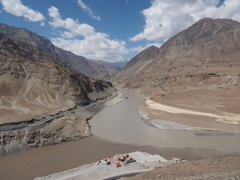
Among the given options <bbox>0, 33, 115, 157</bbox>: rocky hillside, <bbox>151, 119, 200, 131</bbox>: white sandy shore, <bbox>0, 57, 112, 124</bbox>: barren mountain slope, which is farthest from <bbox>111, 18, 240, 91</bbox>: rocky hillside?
<bbox>0, 57, 112, 124</bbox>: barren mountain slope

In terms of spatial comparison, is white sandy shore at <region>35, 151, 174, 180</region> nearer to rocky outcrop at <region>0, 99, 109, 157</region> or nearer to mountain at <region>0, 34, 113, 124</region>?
rocky outcrop at <region>0, 99, 109, 157</region>

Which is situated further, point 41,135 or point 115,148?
point 41,135

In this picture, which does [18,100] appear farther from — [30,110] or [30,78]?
[30,78]

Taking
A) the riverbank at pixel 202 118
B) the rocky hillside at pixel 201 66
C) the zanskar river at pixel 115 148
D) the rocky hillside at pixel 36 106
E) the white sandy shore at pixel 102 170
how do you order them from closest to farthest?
the white sandy shore at pixel 102 170, the zanskar river at pixel 115 148, the rocky hillside at pixel 36 106, the riverbank at pixel 202 118, the rocky hillside at pixel 201 66

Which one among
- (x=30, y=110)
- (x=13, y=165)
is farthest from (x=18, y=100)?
(x=13, y=165)

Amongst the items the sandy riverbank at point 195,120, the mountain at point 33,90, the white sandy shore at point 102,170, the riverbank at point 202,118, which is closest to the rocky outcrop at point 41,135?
the mountain at point 33,90

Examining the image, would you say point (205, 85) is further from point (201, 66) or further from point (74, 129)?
point (74, 129)

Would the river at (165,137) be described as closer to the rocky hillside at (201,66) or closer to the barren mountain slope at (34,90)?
the barren mountain slope at (34,90)

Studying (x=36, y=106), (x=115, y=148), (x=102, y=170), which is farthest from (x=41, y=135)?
(x=102, y=170)
